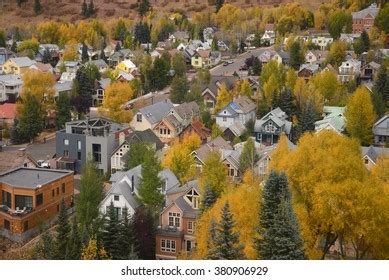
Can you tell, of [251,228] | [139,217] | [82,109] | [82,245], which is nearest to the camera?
[251,228]

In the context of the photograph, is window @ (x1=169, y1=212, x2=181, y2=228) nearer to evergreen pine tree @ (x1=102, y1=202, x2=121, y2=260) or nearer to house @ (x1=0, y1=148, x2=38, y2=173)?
evergreen pine tree @ (x1=102, y1=202, x2=121, y2=260)

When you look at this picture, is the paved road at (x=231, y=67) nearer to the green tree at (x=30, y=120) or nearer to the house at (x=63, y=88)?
the house at (x=63, y=88)

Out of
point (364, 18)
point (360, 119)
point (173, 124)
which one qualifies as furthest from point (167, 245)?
point (364, 18)

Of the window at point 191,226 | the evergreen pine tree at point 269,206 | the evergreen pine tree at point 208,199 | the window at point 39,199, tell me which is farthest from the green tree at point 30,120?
the evergreen pine tree at point 269,206
